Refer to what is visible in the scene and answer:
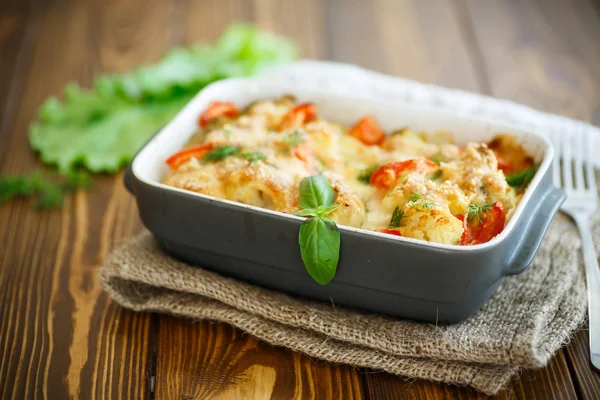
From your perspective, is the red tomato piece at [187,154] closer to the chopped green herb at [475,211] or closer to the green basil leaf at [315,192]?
the green basil leaf at [315,192]

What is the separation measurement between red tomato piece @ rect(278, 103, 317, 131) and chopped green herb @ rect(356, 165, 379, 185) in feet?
1.24

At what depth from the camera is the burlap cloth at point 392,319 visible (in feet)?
6.35

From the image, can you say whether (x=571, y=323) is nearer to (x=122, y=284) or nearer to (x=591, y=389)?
(x=591, y=389)

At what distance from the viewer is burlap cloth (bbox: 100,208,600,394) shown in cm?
194

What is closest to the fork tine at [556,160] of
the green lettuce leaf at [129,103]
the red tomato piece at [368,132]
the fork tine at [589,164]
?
the fork tine at [589,164]

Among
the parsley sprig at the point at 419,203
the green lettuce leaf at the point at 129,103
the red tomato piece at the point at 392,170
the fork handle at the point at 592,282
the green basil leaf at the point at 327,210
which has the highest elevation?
the green basil leaf at the point at 327,210

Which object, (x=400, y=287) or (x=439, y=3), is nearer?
(x=400, y=287)

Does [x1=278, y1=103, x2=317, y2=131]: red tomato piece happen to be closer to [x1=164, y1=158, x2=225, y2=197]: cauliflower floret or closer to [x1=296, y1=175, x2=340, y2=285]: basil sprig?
[x1=164, y1=158, x2=225, y2=197]: cauliflower floret

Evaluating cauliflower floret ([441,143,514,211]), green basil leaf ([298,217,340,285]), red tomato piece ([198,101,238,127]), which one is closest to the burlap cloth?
green basil leaf ([298,217,340,285])

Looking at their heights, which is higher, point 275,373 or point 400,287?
point 400,287

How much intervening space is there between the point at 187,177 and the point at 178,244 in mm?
216

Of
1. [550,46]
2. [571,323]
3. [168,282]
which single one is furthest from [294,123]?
[550,46]

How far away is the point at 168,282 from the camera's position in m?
2.22

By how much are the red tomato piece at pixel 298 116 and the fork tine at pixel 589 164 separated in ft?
3.41
